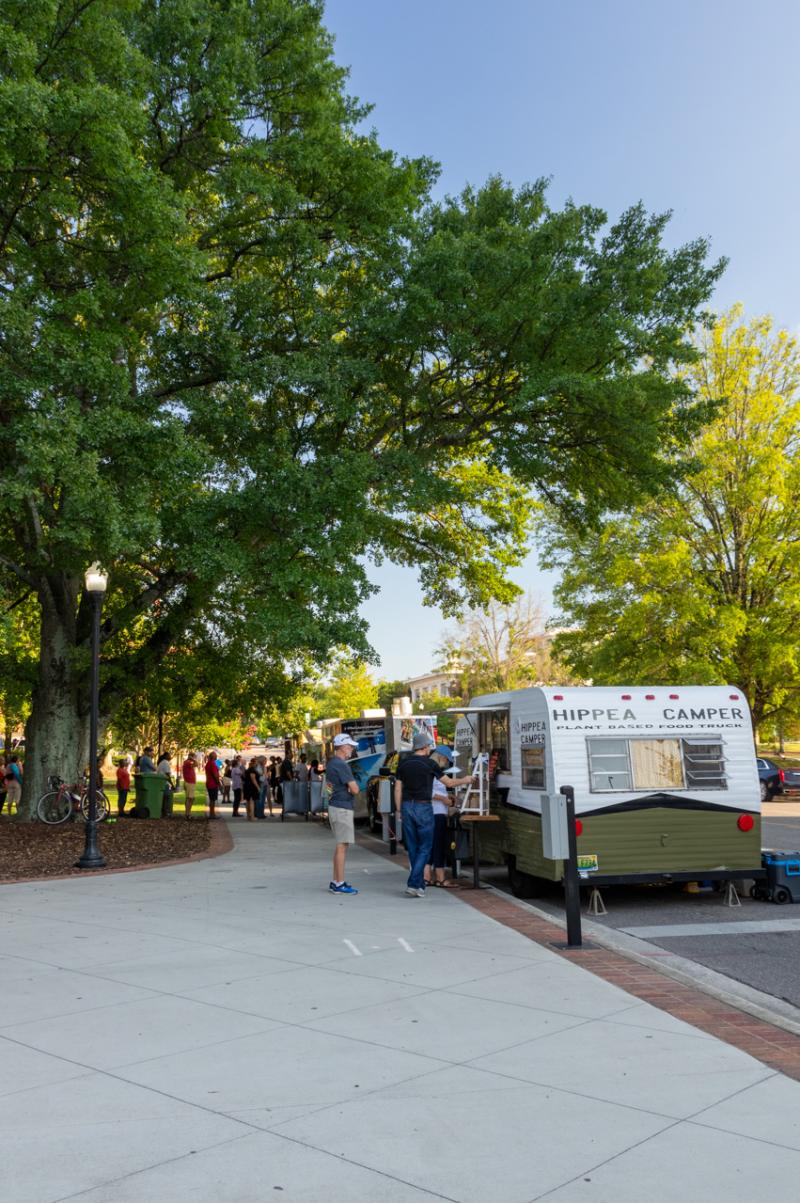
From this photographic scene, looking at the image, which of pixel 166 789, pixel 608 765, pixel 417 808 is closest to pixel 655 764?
pixel 608 765

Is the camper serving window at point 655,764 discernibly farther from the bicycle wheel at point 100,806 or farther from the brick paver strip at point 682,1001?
the bicycle wheel at point 100,806

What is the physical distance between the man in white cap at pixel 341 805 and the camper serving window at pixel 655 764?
2.78m

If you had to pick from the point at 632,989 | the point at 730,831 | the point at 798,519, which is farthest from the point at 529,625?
the point at 632,989

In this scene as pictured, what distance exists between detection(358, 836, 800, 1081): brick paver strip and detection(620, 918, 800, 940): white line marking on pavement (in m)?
0.99

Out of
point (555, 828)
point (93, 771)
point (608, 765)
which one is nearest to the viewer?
point (555, 828)

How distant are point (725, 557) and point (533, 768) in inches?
934

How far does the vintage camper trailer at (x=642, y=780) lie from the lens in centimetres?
1084

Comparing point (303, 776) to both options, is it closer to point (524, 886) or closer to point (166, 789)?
point (166, 789)

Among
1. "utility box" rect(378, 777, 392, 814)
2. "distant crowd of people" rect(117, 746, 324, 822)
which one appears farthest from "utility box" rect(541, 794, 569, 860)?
"distant crowd of people" rect(117, 746, 324, 822)

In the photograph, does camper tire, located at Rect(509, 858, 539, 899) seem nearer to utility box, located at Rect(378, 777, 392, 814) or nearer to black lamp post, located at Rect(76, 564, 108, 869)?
utility box, located at Rect(378, 777, 392, 814)

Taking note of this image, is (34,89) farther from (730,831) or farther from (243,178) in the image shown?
(730,831)

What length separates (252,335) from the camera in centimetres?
1908

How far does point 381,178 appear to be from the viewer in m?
20.0

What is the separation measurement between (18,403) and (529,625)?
45.4m
